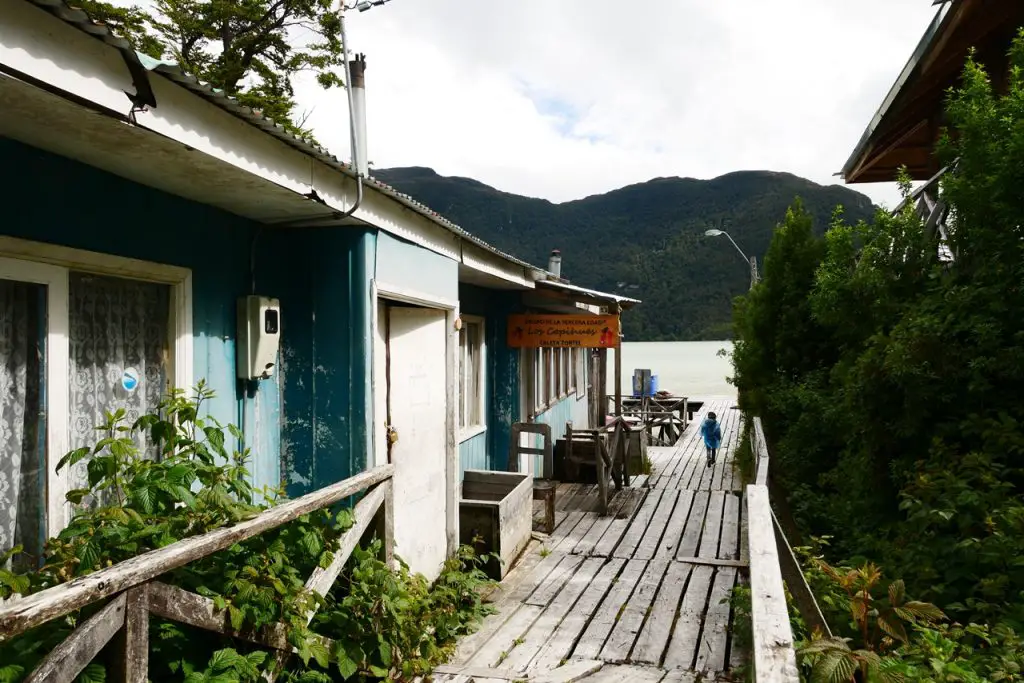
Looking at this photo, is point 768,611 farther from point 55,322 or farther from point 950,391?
point 55,322

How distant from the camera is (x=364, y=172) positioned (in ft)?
14.2

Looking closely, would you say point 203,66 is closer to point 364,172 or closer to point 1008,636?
point 364,172

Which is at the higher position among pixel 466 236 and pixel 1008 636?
pixel 466 236

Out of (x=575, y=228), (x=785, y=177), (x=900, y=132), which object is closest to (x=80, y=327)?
(x=900, y=132)

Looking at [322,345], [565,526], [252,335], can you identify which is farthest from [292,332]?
[565,526]

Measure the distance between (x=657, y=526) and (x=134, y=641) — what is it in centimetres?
691

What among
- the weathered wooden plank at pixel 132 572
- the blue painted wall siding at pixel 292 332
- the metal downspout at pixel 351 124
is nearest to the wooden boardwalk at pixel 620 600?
the blue painted wall siding at pixel 292 332

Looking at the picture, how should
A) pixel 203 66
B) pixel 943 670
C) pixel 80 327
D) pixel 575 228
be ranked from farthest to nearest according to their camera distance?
1. pixel 575 228
2. pixel 203 66
3. pixel 80 327
4. pixel 943 670

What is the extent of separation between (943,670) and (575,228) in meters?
137

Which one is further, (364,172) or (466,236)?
(466,236)

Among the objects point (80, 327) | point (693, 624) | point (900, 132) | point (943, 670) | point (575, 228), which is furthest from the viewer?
point (575, 228)

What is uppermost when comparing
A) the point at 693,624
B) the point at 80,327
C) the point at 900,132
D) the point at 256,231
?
the point at 900,132

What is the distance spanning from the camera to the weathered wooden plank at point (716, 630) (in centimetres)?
455

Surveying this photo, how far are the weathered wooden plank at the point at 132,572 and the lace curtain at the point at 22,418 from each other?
978mm
